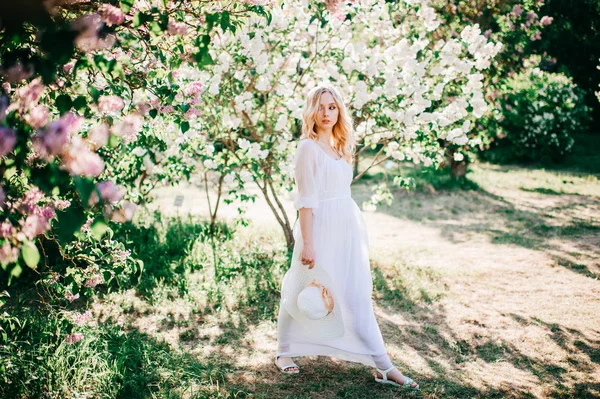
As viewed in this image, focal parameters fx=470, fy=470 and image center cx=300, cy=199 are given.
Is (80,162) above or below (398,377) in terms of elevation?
above

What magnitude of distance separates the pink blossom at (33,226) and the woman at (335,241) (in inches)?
60.5

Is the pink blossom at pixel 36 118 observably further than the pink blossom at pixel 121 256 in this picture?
No

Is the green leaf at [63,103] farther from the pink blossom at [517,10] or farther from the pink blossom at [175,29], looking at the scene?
the pink blossom at [517,10]

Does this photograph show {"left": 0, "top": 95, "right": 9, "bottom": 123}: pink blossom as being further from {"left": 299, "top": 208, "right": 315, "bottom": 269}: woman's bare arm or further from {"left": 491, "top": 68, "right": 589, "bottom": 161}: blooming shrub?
{"left": 491, "top": 68, "right": 589, "bottom": 161}: blooming shrub

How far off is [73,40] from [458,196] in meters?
8.11

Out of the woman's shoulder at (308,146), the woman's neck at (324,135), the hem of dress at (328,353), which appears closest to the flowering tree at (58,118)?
the woman's shoulder at (308,146)

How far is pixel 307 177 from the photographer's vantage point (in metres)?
2.86

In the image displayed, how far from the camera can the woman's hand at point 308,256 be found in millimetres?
2871

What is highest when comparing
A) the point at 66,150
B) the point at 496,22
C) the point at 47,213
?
the point at 496,22

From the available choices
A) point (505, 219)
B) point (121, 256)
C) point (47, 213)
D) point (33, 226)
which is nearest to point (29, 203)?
point (47, 213)

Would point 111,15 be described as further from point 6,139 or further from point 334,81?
point 334,81

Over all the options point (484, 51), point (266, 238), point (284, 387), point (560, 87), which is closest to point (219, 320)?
point (284, 387)

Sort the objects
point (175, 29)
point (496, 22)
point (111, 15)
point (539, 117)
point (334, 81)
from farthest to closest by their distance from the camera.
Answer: point (539, 117), point (496, 22), point (334, 81), point (175, 29), point (111, 15)

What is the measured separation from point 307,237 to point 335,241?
0.19 meters
